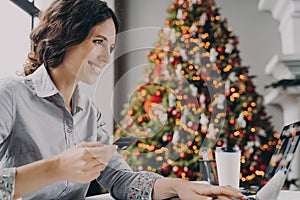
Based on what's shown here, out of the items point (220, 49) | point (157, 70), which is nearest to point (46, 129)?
point (157, 70)

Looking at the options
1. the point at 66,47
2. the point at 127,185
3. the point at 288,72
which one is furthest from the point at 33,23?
the point at 288,72

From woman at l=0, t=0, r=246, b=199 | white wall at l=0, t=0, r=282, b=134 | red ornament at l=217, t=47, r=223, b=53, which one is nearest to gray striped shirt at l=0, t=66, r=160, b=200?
woman at l=0, t=0, r=246, b=199

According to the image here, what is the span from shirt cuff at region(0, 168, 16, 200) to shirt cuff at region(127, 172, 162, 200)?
13.6 inches

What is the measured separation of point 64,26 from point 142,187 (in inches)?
19.1

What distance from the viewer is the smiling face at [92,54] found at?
933 millimetres

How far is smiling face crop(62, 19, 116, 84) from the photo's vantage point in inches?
36.7

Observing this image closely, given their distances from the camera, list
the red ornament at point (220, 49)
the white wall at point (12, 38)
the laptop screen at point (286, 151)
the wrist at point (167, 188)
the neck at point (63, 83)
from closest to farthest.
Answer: the laptop screen at point (286, 151), the wrist at point (167, 188), the neck at point (63, 83), the white wall at point (12, 38), the red ornament at point (220, 49)

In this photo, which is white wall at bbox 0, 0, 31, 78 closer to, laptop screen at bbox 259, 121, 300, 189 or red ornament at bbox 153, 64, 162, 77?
red ornament at bbox 153, 64, 162, 77

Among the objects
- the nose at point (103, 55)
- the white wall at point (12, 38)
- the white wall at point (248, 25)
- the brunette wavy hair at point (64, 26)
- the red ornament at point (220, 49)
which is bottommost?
the nose at point (103, 55)

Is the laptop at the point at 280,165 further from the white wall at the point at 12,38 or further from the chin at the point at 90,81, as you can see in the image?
the white wall at the point at 12,38

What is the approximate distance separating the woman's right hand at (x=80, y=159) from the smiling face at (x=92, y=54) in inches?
6.1

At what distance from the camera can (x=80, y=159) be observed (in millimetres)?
862

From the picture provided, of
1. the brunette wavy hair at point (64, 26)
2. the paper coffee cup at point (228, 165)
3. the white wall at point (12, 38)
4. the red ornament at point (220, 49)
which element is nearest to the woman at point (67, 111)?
the brunette wavy hair at point (64, 26)

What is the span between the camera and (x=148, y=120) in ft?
3.20
